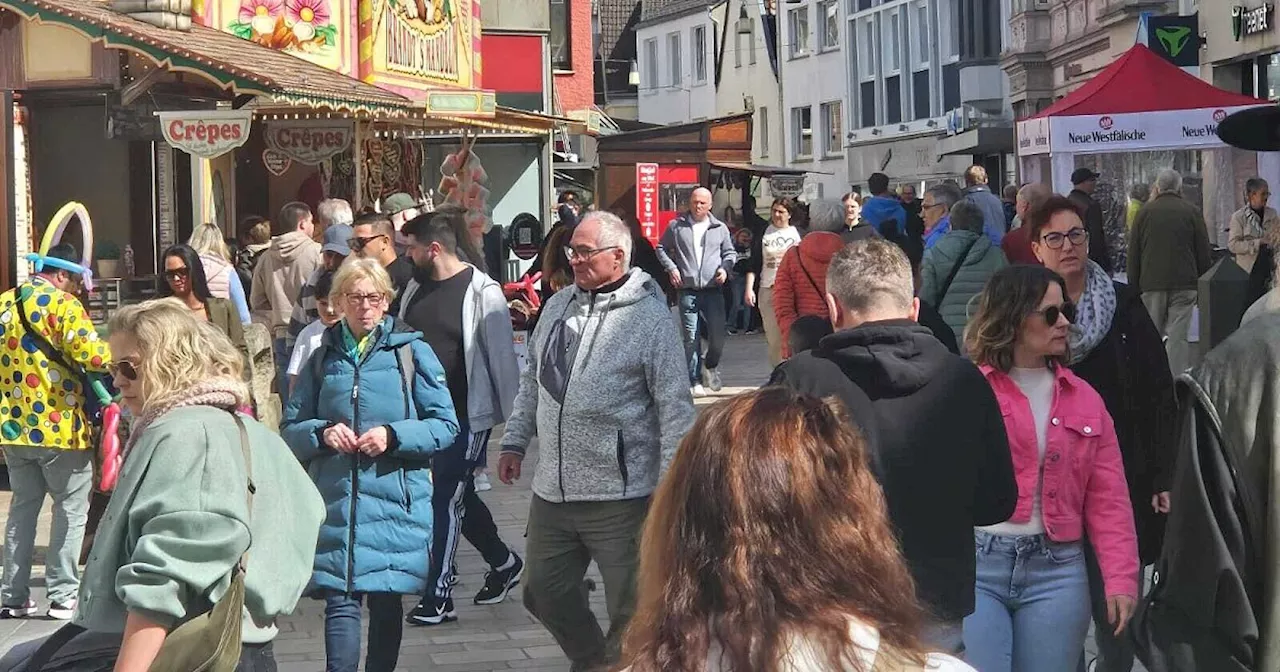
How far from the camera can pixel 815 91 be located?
171 feet

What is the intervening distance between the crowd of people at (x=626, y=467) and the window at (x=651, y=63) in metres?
55.2

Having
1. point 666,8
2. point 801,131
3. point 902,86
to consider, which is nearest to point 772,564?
point 902,86

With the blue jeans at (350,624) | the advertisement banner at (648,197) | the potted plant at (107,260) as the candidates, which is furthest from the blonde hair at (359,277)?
the advertisement banner at (648,197)

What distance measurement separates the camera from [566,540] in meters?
6.27

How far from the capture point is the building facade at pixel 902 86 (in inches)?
1650

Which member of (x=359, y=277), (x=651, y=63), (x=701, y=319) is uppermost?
(x=651, y=63)

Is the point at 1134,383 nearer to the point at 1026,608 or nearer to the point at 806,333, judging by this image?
the point at 806,333

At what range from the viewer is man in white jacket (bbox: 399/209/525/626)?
803cm

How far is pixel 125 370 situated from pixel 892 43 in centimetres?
4225

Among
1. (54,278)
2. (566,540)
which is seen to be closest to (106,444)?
(54,278)

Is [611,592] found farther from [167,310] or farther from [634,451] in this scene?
[167,310]

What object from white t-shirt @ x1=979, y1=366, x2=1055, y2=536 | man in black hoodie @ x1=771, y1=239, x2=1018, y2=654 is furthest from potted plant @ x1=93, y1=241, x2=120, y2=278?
man in black hoodie @ x1=771, y1=239, x2=1018, y2=654

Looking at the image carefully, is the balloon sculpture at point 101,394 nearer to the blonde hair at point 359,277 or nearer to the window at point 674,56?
the blonde hair at point 359,277

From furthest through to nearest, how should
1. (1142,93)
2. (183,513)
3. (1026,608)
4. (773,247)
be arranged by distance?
1. (773,247)
2. (1142,93)
3. (1026,608)
4. (183,513)
